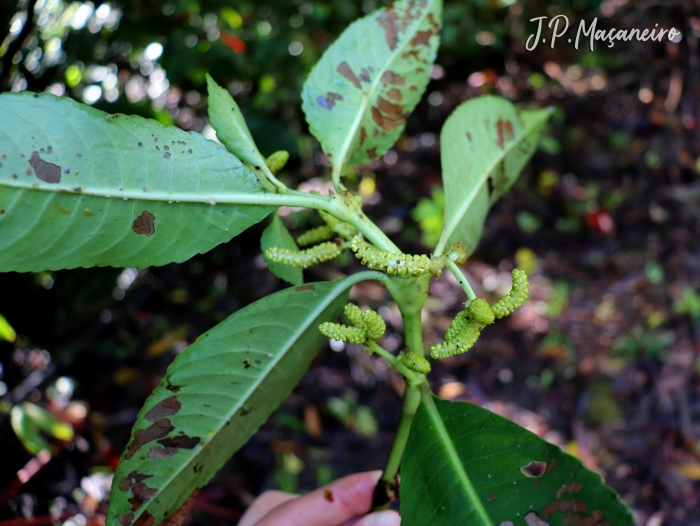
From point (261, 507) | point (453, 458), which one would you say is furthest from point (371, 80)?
point (261, 507)

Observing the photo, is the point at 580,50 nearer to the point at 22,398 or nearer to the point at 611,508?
the point at 611,508

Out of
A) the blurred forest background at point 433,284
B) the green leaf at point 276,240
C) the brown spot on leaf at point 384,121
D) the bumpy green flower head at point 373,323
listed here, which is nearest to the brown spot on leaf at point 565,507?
the bumpy green flower head at point 373,323

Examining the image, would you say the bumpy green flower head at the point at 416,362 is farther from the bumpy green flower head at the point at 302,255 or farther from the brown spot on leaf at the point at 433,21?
the brown spot on leaf at the point at 433,21

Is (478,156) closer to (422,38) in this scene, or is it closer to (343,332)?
(422,38)

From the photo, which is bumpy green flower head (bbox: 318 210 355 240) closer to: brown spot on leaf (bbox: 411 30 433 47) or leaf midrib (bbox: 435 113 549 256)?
leaf midrib (bbox: 435 113 549 256)

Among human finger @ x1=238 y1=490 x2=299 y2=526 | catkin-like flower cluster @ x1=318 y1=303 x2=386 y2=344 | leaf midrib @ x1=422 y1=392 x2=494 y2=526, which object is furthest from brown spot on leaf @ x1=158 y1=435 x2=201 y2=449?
human finger @ x1=238 y1=490 x2=299 y2=526

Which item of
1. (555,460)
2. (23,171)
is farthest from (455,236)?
(23,171)
